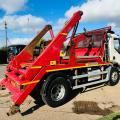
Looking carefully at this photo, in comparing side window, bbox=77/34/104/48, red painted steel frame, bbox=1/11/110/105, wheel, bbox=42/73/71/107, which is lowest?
wheel, bbox=42/73/71/107

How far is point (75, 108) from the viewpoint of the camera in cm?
737

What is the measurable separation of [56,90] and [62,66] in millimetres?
795

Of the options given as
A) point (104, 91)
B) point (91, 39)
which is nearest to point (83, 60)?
point (104, 91)

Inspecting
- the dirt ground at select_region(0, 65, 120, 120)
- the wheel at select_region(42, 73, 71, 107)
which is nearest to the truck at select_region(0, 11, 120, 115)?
the wheel at select_region(42, 73, 71, 107)

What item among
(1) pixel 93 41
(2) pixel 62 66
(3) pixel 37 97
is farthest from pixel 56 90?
(1) pixel 93 41

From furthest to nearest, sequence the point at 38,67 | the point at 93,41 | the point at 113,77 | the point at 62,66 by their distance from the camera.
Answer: the point at 93,41 < the point at 113,77 < the point at 62,66 < the point at 38,67

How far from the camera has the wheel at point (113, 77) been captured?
10.4 meters

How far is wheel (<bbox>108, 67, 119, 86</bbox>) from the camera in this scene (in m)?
10.4

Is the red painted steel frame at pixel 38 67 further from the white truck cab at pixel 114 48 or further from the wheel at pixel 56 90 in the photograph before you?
the white truck cab at pixel 114 48

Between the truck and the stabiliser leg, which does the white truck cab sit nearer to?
the truck

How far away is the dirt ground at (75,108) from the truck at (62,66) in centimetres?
28

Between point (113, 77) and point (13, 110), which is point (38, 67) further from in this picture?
point (113, 77)

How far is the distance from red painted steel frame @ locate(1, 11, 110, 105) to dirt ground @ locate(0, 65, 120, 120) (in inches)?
20.9

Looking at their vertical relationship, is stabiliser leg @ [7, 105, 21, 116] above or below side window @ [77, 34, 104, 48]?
below
